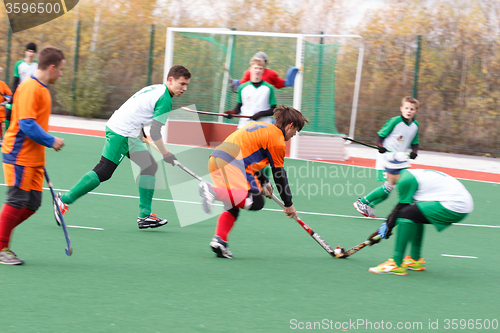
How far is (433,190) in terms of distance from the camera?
4301 millimetres

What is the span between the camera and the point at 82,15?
18594 millimetres

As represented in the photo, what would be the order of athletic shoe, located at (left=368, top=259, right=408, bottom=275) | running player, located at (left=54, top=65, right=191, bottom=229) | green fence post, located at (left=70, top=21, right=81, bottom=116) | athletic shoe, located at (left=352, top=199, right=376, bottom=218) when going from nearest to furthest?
1. athletic shoe, located at (left=368, top=259, right=408, bottom=275)
2. running player, located at (left=54, top=65, right=191, bottom=229)
3. athletic shoe, located at (left=352, top=199, right=376, bottom=218)
4. green fence post, located at (left=70, top=21, right=81, bottom=116)

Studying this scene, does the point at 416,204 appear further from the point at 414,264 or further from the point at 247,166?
the point at 247,166

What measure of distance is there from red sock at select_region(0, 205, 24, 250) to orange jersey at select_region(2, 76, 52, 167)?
31 cm

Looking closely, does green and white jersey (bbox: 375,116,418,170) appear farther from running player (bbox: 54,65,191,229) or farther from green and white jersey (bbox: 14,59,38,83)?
green and white jersey (bbox: 14,59,38,83)

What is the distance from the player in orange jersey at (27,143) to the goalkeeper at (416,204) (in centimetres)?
236

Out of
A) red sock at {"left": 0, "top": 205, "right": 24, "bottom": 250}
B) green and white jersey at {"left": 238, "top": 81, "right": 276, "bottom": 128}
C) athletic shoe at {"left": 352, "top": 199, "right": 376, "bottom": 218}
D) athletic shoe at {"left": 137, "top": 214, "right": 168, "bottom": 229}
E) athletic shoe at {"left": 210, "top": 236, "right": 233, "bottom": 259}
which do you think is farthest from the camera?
green and white jersey at {"left": 238, "top": 81, "right": 276, "bottom": 128}

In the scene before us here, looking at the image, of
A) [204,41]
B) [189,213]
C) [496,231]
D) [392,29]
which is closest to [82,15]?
[204,41]

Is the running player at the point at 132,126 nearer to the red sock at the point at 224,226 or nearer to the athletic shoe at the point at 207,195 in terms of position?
the athletic shoe at the point at 207,195

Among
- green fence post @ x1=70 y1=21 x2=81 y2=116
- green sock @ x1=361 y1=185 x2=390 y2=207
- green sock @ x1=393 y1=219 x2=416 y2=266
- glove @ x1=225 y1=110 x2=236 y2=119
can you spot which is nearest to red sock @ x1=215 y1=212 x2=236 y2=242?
green sock @ x1=393 y1=219 x2=416 y2=266

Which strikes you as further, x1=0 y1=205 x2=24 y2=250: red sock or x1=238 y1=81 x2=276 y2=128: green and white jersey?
x1=238 y1=81 x2=276 y2=128: green and white jersey

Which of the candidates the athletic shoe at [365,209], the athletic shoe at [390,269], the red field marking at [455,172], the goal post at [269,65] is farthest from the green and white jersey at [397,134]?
the goal post at [269,65]

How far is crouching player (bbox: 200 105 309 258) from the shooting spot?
4.30m

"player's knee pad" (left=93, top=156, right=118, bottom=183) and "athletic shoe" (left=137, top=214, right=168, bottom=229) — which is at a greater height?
"player's knee pad" (left=93, top=156, right=118, bottom=183)
